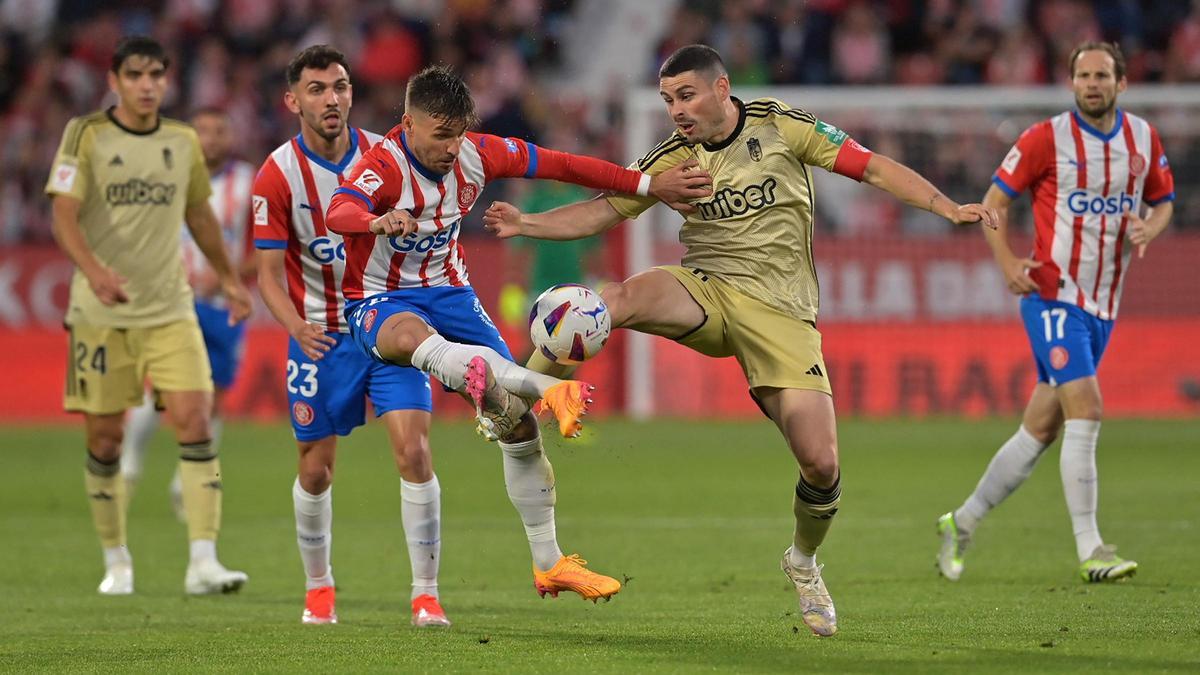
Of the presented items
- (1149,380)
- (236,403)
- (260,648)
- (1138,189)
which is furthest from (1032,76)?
(260,648)

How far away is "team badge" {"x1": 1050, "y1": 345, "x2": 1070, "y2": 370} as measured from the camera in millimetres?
8688

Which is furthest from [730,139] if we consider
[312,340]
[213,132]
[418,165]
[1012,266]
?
[213,132]

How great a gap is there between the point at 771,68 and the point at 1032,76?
303 cm

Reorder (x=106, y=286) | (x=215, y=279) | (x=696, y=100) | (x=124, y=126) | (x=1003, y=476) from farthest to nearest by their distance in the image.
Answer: (x=215, y=279) < (x=124, y=126) < (x=1003, y=476) < (x=106, y=286) < (x=696, y=100)

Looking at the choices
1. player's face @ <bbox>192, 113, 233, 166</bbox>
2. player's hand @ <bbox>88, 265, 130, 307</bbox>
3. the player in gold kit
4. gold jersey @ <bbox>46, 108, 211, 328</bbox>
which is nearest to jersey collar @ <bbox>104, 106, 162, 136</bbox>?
gold jersey @ <bbox>46, 108, 211, 328</bbox>

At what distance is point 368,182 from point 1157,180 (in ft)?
14.4

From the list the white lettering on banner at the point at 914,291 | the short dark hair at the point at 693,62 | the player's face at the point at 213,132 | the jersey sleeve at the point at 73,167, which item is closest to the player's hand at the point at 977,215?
the short dark hair at the point at 693,62

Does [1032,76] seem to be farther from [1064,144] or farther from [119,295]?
[119,295]

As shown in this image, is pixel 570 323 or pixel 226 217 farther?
pixel 226 217

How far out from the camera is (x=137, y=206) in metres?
9.22

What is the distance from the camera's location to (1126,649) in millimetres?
6184

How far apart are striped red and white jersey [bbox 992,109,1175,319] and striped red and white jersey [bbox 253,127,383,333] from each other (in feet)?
11.4

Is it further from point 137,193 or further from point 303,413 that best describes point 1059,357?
point 137,193

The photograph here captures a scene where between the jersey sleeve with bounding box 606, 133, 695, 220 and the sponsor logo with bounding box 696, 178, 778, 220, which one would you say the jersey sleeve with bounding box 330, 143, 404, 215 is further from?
the sponsor logo with bounding box 696, 178, 778, 220
